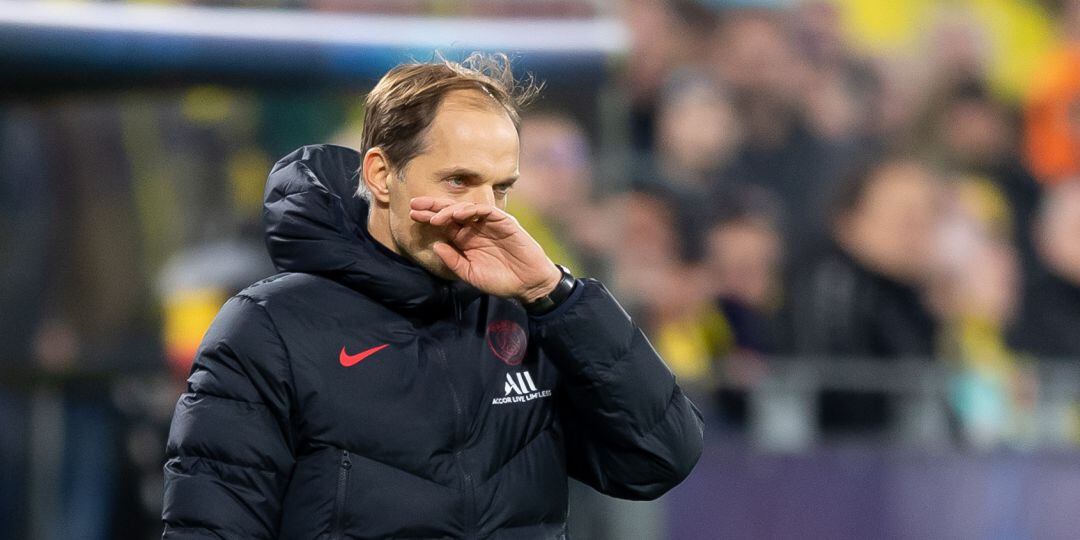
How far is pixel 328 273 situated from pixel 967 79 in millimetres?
6105

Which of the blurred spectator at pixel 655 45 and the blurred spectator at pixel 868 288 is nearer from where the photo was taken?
the blurred spectator at pixel 868 288

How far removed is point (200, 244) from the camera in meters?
5.54

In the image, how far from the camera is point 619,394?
2158 mm

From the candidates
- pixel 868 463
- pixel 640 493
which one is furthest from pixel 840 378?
pixel 640 493

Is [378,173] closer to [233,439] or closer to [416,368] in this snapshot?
[416,368]

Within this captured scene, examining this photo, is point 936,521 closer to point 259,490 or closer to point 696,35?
point 696,35

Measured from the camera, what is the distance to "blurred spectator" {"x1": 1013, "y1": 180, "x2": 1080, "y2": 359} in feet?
22.3

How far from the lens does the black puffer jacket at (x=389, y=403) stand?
204 centimetres

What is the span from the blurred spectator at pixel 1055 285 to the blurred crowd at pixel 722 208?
0.03ft

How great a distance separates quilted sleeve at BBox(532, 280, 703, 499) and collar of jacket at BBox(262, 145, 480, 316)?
16 cm

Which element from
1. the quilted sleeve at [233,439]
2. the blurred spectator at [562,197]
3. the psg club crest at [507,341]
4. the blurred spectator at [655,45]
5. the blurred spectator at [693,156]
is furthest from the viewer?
the blurred spectator at [655,45]

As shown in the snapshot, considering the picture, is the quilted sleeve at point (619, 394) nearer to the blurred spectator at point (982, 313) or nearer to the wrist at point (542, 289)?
the wrist at point (542, 289)

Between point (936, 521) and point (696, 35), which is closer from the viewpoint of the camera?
point (936, 521)

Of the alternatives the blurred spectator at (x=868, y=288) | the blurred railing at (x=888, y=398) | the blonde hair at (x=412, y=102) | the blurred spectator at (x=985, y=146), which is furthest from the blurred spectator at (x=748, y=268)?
the blonde hair at (x=412, y=102)
